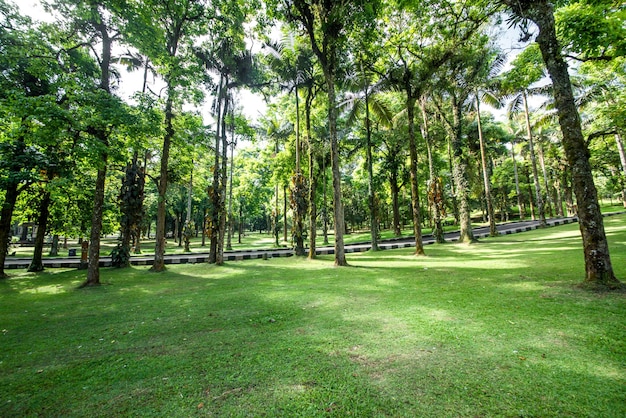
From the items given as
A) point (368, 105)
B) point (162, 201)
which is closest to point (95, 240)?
point (162, 201)

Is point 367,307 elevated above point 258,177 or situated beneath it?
situated beneath

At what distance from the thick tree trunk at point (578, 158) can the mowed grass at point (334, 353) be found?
0.63 meters

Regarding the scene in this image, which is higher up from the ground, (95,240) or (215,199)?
(215,199)

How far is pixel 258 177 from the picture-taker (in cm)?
3073

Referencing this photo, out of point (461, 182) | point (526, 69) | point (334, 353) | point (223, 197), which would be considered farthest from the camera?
point (461, 182)

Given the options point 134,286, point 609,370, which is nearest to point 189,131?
point 134,286

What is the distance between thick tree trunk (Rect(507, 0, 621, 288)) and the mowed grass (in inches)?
24.7

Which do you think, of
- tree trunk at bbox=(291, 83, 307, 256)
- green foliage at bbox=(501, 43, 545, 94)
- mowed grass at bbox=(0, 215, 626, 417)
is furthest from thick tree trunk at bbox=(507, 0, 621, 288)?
tree trunk at bbox=(291, 83, 307, 256)

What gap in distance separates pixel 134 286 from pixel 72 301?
6.35 ft

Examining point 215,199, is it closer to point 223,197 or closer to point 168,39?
point 223,197

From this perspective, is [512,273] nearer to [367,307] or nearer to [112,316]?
[367,307]

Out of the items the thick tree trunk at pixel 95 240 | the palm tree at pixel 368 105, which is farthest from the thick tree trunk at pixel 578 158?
the thick tree trunk at pixel 95 240

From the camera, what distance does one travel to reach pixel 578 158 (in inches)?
224

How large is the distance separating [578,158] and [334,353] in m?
6.50
